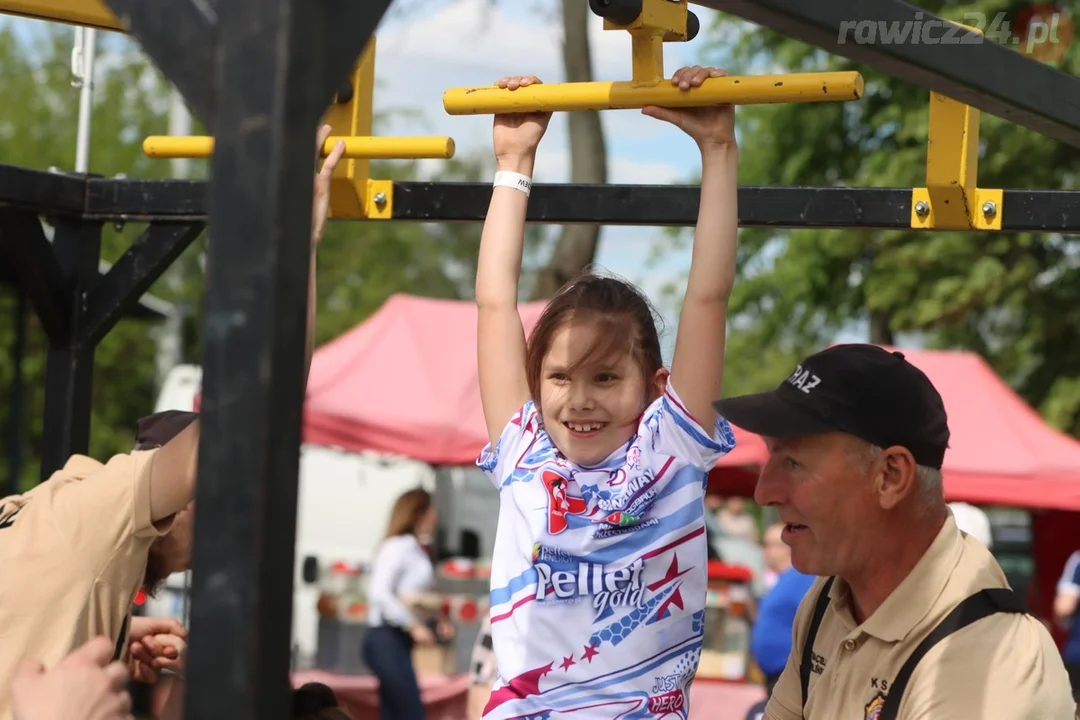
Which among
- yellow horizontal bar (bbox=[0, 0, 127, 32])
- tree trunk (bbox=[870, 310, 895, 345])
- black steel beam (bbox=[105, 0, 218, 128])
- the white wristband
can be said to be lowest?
black steel beam (bbox=[105, 0, 218, 128])

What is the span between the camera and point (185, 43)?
1.24m

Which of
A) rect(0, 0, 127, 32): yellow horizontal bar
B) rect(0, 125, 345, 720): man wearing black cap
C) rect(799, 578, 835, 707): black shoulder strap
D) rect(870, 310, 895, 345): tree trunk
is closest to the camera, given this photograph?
rect(0, 125, 345, 720): man wearing black cap

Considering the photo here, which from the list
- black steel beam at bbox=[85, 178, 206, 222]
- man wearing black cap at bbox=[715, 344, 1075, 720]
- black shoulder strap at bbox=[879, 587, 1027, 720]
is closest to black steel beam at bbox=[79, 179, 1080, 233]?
man wearing black cap at bbox=[715, 344, 1075, 720]

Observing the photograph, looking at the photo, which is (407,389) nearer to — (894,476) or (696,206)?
(696,206)

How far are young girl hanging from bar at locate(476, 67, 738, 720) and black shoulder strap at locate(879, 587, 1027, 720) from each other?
406 mm

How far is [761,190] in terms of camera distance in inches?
103

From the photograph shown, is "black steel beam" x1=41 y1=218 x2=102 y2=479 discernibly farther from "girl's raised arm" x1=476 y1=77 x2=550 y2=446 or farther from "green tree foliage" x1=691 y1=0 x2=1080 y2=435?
"green tree foliage" x1=691 y1=0 x2=1080 y2=435

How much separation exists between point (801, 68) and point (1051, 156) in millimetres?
2682

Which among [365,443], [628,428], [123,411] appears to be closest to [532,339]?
[628,428]

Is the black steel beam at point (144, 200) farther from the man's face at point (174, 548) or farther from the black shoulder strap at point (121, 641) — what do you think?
the black shoulder strap at point (121, 641)

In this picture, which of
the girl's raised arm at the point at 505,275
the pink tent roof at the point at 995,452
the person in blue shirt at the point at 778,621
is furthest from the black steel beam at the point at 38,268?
the pink tent roof at the point at 995,452

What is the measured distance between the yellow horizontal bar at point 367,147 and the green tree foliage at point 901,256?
11140 millimetres

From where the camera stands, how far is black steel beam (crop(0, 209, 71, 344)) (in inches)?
125

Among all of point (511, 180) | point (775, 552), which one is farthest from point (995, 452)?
point (511, 180)
